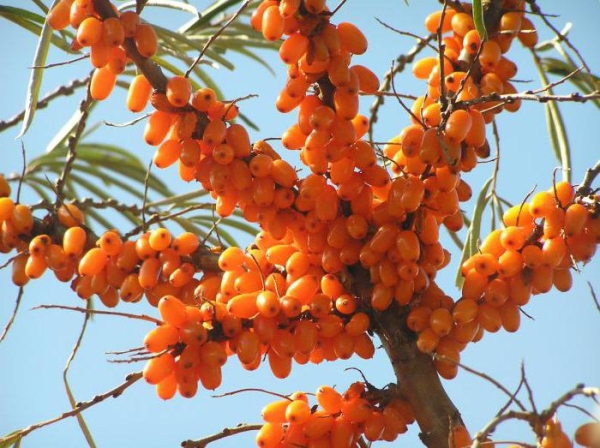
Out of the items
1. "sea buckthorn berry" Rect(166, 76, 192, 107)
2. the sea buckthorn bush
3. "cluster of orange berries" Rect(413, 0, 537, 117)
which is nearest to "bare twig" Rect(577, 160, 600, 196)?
the sea buckthorn bush

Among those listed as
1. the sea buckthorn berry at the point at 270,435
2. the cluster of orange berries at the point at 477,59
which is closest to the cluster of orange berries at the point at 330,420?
the sea buckthorn berry at the point at 270,435

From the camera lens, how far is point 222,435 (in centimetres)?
136

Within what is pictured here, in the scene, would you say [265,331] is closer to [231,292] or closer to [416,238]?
[231,292]

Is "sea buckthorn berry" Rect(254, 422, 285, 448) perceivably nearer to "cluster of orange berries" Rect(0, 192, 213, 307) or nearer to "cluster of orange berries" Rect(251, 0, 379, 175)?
"cluster of orange berries" Rect(0, 192, 213, 307)

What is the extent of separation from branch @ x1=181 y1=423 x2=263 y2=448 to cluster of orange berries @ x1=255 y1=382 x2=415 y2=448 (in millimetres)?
37

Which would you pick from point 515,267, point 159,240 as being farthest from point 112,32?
point 515,267

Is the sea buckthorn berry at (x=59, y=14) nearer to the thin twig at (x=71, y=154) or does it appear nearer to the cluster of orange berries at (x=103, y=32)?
the cluster of orange berries at (x=103, y=32)

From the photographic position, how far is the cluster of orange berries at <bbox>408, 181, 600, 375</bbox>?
1285 mm

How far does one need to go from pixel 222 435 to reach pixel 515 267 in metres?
0.51

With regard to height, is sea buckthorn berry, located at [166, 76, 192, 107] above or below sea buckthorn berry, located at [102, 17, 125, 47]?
below

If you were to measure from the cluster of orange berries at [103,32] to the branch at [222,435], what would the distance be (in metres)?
0.56

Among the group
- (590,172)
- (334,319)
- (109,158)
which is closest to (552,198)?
(590,172)

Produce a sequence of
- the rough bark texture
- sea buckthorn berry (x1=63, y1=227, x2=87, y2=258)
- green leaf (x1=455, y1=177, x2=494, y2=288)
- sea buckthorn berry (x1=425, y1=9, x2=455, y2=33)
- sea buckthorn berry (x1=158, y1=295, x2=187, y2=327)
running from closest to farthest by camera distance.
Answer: sea buckthorn berry (x1=158, y1=295, x2=187, y2=327), the rough bark texture, sea buckthorn berry (x1=63, y1=227, x2=87, y2=258), sea buckthorn berry (x1=425, y1=9, x2=455, y2=33), green leaf (x1=455, y1=177, x2=494, y2=288)

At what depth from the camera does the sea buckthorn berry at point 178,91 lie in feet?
4.20
